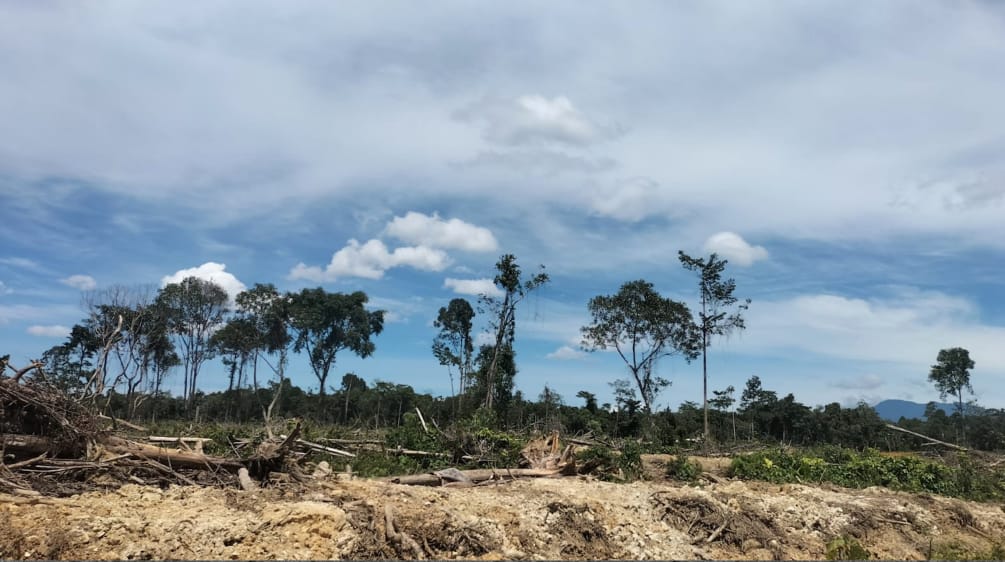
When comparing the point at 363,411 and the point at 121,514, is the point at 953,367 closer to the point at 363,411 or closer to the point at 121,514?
the point at 363,411

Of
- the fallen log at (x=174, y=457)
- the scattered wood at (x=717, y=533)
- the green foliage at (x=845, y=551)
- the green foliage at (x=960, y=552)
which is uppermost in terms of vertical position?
the fallen log at (x=174, y=457)

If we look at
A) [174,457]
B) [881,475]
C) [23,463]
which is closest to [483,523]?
[174,457]

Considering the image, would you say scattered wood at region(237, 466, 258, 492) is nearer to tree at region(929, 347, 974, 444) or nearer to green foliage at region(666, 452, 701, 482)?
green foliage at region(666, 452, 701, 482)

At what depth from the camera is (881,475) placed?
1341cm

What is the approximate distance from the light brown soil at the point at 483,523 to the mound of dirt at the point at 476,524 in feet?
0.05

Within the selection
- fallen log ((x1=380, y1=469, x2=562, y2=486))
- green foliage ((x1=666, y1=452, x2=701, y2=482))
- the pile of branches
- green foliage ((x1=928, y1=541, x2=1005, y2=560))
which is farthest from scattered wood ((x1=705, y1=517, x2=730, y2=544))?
the pile of branches

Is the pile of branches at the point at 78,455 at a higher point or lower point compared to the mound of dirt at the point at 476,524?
higher

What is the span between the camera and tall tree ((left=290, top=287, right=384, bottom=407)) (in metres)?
39.3

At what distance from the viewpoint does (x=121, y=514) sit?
6.30 m

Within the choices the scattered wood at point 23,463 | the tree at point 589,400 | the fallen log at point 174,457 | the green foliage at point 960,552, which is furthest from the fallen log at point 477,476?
the tree at point 589,400

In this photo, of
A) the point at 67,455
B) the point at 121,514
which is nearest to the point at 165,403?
the point at 67,455

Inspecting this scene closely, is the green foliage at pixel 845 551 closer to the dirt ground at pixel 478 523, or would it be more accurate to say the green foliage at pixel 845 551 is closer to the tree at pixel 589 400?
the dirt ground at pixel 478 523

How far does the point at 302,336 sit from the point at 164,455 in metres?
32.7

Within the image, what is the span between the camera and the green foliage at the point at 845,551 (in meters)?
8.06
